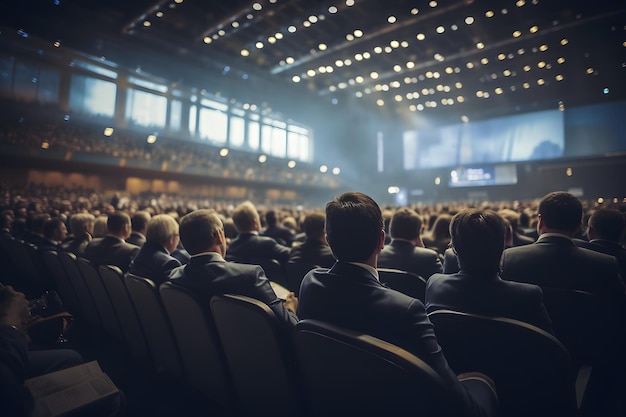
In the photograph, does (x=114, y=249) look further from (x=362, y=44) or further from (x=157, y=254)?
(x=362, y=44)

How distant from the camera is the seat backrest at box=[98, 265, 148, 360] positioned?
257cm

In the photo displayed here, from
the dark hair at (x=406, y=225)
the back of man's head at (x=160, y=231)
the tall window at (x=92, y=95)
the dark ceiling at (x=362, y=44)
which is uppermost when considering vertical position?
the dark ceiling at (x=362, y=44)

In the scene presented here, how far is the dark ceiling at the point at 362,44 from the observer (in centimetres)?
1199

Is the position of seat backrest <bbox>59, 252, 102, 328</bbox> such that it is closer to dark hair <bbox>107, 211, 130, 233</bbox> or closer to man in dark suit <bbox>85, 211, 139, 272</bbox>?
man in dark suit <bbox>85, 211, 139, 272</bbox>

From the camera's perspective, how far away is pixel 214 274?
1.88 meters

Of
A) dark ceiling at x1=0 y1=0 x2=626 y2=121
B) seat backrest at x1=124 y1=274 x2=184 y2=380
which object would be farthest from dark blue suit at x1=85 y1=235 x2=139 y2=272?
dark ceiling at x1=0 y1=0 x2=626 y2=121

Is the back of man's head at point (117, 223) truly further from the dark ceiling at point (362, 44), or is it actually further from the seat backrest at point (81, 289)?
the dark ceiling at point (362, 44)

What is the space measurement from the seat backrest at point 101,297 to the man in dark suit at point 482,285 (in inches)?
106

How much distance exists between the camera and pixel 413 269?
10.4 ft

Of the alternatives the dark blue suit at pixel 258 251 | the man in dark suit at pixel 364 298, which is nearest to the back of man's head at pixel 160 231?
the dark blue suit at pixel 258 251

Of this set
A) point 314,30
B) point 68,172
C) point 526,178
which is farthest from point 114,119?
point 526,178

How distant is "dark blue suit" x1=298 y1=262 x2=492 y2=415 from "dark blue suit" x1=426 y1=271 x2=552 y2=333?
50 centimetres

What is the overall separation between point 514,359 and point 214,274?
58.4 inches

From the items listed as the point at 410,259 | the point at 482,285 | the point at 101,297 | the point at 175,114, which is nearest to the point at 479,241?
the point at 482,285
